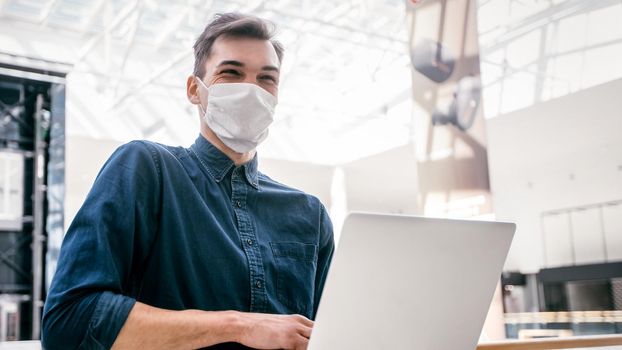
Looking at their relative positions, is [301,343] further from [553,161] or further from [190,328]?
[553,161]

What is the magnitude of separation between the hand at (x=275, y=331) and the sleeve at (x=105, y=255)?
0.63ft

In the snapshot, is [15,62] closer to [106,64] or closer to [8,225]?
[8,225]

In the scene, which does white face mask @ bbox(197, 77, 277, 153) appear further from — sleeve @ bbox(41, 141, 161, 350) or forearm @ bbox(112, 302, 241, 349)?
forearm @ bbox(112, 302, 241, 349)

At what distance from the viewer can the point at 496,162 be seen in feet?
39.6

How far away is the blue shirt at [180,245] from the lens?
105cm

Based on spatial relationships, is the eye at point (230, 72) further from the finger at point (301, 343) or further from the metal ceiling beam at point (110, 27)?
the metal ceiling beam at point (110, 27)

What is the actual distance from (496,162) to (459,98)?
8.21 meters

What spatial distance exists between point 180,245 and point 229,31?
0.47m

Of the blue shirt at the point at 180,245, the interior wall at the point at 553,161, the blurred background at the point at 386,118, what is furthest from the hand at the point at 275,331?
the interior wall at the point at 553,161

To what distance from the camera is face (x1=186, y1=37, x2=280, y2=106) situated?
4.46ft

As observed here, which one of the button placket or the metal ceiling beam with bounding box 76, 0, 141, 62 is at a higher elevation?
the metal ceiling beam with bounding box 76, 0, 141, 62

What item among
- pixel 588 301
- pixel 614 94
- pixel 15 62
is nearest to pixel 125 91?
pixel 15 62

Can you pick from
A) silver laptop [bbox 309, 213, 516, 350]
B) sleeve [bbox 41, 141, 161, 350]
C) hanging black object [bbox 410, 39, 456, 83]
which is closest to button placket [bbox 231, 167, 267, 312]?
sleeve [bbox 41, 141, 161, 350]

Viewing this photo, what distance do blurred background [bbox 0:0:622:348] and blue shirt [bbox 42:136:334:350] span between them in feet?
9.45
